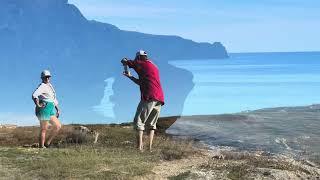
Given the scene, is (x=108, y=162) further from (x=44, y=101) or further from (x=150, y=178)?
(x=44, y=101)

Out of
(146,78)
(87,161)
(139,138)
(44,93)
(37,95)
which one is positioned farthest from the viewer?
(44,93)

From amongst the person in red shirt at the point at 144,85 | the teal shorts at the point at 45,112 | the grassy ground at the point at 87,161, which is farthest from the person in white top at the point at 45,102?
the person in red shirt at the point at 144,85

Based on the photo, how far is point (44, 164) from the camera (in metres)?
17.4

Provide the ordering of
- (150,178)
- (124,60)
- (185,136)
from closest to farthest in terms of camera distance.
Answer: (150,178)
(124,60)
(185,136)

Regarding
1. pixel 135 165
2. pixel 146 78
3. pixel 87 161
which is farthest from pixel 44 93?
pixel 135 165

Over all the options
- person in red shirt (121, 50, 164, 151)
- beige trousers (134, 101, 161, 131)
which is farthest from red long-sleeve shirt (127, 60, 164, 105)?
beige trousers (134, 101, 161, 131)

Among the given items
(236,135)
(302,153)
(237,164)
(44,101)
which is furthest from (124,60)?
(236,135)

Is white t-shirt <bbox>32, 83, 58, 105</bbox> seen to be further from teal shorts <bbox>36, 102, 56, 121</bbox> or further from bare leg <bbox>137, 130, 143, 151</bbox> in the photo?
bare leg <bbox>137, 130, 143, 151</bbox>

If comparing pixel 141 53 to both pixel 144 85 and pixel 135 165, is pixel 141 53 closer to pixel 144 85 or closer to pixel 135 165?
pixel 144 85

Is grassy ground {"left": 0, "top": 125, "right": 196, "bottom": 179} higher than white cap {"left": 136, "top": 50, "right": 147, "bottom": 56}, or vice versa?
white cap {"left": 136, "top": 50, "right": 147, "bottom": 56}

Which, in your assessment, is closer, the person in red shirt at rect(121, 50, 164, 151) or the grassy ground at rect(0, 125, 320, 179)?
the grassy ground at rect(0, 125, 320, 179)

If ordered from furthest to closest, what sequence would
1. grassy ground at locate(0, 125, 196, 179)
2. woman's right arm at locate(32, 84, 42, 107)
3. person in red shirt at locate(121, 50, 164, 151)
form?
woman's right arm at locate(32, 84, 42, 107) → person in red shirt at locate(121, 50, 164, 151) → grassy ground at locate(0, 125, 196, 179)

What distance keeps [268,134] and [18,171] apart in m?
16.8

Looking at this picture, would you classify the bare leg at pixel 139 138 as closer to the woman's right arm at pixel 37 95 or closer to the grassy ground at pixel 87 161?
the grassy ground at pixel 87 161
